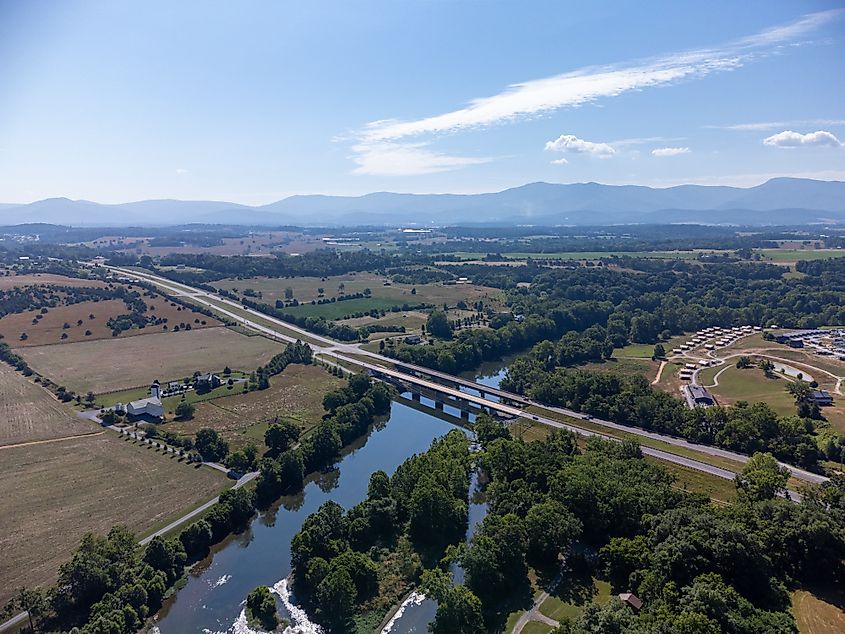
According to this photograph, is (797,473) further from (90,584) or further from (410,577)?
(90,584)

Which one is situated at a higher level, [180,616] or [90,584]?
[90,584]

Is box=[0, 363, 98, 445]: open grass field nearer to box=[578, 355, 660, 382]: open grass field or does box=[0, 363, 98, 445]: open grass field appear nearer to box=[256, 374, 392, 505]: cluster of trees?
box=[256, 374, 392, 505]: cluster of trees

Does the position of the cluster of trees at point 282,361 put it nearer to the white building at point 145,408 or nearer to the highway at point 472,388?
the highway at point 472,388

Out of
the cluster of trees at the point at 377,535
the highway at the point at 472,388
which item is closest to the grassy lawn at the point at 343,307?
the highway at the point at 472,388

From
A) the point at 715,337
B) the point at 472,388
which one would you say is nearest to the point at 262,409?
the point at 472,388

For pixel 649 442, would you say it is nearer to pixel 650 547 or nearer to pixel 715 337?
pixel 650 547

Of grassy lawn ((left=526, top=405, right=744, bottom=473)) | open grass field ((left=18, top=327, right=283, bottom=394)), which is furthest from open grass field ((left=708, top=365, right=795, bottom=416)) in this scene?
open grass field ((left=18, top=327, right=283, bottom=394))

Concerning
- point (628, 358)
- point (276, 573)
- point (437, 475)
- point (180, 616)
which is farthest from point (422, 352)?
point (180, 616)
